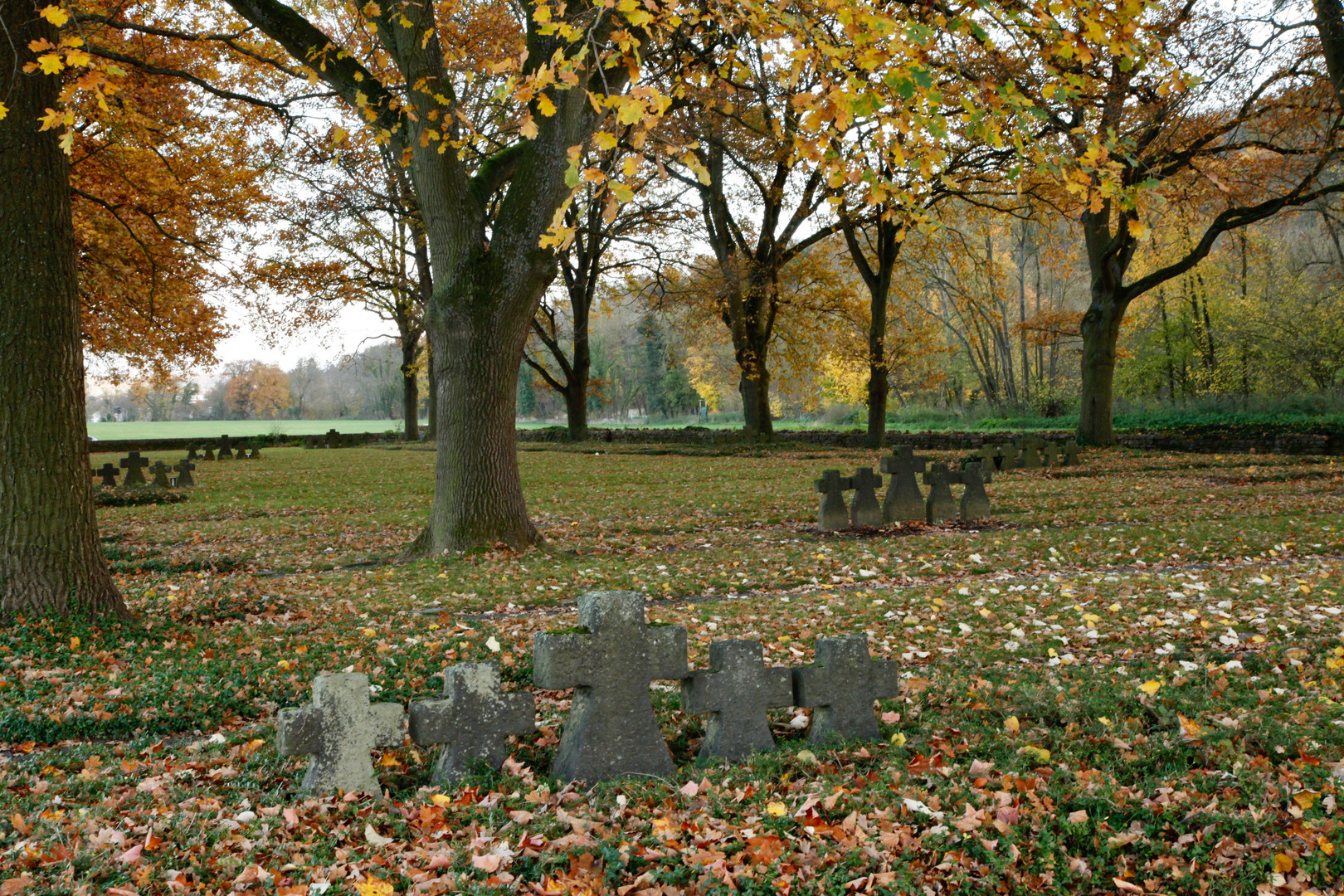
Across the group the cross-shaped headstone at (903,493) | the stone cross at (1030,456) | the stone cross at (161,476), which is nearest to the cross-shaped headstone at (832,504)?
the cross-shaped headstone at (903,493)

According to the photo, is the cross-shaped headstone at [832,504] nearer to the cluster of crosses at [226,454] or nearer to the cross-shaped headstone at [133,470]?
the cross-shaped headstone at [133,470]

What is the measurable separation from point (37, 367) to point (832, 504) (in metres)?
8.18

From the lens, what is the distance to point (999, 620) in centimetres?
561

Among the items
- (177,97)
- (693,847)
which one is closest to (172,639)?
(693,847)

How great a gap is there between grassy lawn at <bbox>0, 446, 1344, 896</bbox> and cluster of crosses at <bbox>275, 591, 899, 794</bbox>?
115mm

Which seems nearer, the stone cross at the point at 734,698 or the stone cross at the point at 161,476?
the stone cross at the point at 734,698

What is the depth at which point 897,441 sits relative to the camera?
28.0 metres

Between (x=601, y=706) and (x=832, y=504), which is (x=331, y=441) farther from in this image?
(x=601, y=706)

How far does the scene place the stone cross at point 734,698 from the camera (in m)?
3.54

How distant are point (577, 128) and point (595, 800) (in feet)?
25.1

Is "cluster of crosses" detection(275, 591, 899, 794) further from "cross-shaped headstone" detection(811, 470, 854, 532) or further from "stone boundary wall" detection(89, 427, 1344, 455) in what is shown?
"stone boundary wall" detection(89, 427, 1344, 455)

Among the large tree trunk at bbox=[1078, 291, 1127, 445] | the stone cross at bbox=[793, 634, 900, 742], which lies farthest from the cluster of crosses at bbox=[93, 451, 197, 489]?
the large tree trunk at bbox=[1078, 291, 1127, 445]

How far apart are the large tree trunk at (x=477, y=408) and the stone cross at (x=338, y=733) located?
228 inches

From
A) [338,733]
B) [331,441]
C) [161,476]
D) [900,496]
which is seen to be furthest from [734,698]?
[331,441]
